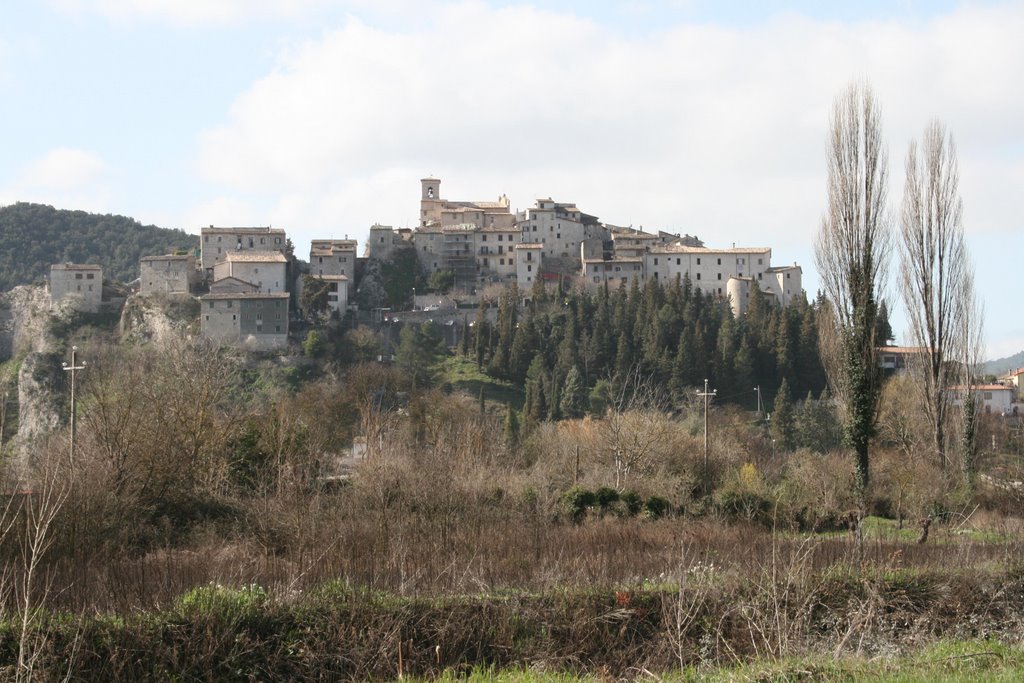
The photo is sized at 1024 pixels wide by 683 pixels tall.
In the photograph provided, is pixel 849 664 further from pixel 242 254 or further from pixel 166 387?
pixel 242 254

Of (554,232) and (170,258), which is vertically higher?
(554,232)

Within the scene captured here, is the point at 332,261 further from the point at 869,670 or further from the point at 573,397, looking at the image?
the point at 869,670

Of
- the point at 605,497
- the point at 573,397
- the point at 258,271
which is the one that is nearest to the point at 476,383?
the point at 573,397

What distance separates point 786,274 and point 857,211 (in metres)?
56.4

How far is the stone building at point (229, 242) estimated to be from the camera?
7875 cm

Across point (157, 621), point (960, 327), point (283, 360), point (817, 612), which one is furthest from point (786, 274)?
point (157, 621)

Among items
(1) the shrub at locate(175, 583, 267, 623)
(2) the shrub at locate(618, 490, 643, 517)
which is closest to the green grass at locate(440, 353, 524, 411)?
(2) the shrub at locate(618, 490, 643, 517)

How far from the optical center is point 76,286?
73.7m

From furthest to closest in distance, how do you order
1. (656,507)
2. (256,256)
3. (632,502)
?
(256,256) → (656,507) → (632,502)

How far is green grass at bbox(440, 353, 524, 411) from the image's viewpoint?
210 ft

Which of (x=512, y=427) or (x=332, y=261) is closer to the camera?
(x=512, y=427)

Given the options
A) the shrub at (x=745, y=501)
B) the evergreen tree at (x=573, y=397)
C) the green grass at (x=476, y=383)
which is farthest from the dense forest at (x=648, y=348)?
the shrub at (x=745, y=501)

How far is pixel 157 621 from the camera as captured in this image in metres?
12.4

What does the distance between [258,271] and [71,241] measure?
2260 inches
